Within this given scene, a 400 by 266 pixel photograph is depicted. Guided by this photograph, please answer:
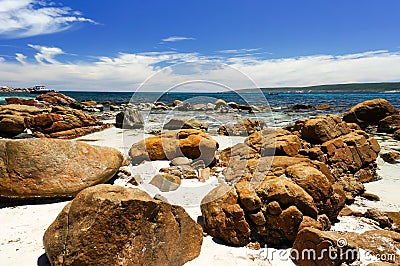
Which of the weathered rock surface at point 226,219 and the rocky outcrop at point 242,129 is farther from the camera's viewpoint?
the rocky outcrop at point 242,129

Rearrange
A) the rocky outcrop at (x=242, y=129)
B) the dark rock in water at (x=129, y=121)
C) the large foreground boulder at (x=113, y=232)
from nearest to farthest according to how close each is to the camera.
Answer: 1. the large foreground boulder at (x=113, y=232)
2. the rocky outcrop at (x=242, y=129)
3. the dark rock in water at (x=129, y=121)

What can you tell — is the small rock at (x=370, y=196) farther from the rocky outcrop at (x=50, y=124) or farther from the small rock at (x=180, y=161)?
the rocky outcrop at (x=50, y=124)

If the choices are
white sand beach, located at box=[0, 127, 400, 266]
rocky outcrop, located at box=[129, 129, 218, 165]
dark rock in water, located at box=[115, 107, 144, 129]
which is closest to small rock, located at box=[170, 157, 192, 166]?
rocky outcrop, located at box=[129, 129, 218, 165]

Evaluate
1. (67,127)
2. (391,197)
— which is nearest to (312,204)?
(391,197)

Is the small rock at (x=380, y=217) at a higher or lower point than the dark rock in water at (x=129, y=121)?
lower

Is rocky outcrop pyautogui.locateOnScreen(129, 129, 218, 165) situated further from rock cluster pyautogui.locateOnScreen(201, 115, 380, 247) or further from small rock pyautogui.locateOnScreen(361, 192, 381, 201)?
small rock pyautogui.locateOnScreen(361, 192, 381, 201)

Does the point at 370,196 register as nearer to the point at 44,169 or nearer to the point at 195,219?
the point at 195,219

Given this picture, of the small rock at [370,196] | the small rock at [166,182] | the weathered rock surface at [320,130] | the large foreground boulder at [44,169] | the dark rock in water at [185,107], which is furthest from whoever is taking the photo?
Answer: the dark rock in water at [185,107]

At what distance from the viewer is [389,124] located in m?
16.8

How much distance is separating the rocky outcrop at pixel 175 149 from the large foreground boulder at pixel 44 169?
2311mm

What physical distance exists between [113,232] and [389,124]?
709 inches

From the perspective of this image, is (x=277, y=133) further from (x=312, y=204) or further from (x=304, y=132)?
(x=312, y=204)

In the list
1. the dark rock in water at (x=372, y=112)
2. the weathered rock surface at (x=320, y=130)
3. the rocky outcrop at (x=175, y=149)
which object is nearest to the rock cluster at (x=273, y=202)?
the rocky outcrop at (x=175, y=149)

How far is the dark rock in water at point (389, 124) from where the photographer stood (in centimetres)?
1641
